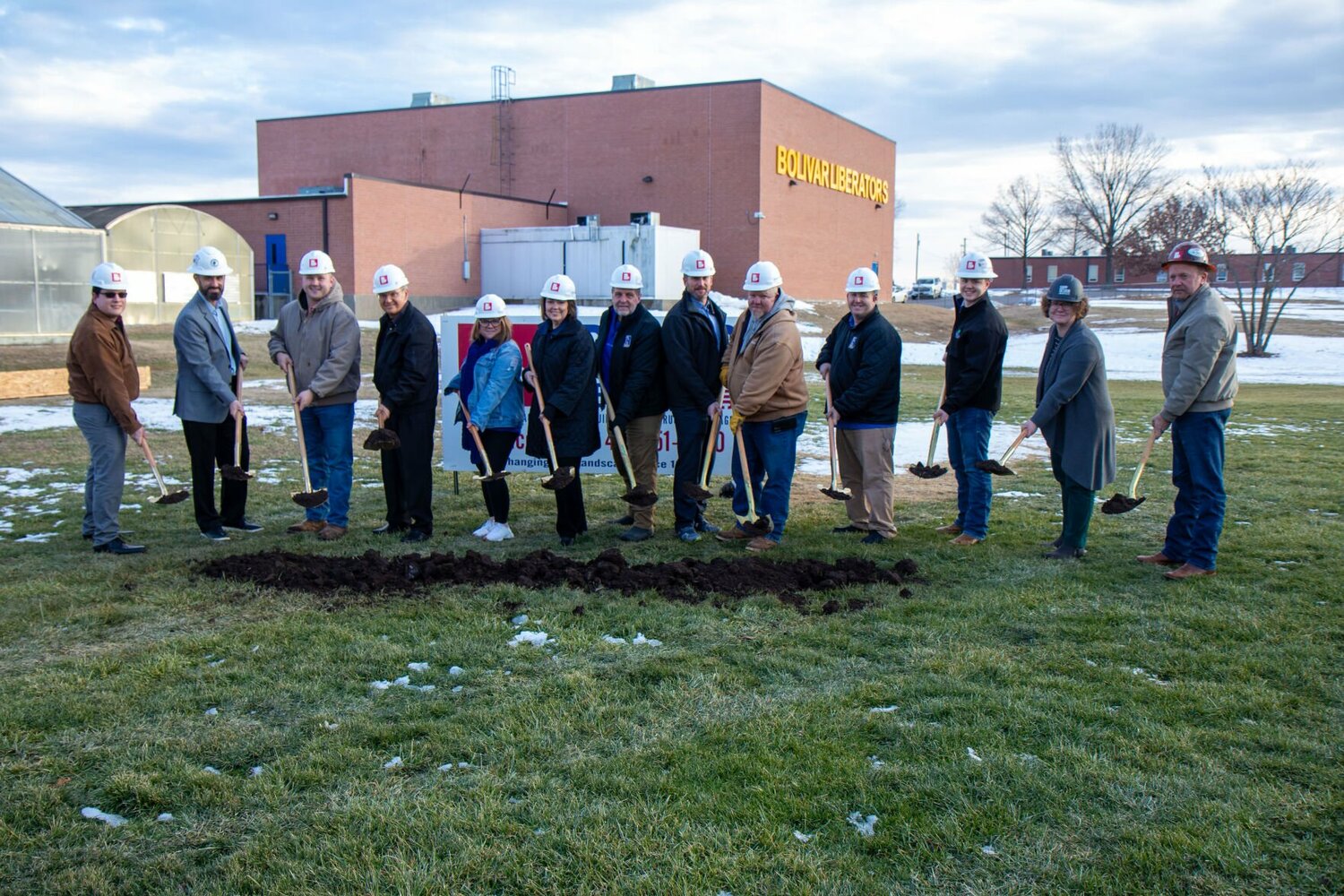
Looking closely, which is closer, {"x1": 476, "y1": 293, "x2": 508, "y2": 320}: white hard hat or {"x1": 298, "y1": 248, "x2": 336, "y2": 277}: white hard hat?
{"x1": 476, "y1": 293, "x2": 508, "y2": 320}: white hard hat

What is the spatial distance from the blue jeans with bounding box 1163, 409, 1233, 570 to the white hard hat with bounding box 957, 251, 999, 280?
1914mm

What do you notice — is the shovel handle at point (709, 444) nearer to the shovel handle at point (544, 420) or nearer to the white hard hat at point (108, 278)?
the shovel handle at point (544, 420)

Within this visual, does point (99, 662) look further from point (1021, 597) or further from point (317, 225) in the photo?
point (317, 225)

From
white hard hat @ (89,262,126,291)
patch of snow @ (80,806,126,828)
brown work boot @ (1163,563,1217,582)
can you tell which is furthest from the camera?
white hard hat @ (89,262,126,291)

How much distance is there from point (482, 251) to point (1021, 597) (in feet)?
128

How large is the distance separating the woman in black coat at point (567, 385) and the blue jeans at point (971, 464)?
9.57 ft

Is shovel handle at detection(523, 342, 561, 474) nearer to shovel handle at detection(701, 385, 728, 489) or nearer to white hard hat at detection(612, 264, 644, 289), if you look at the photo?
white hard hat at detection(612, 264, 644, 289)

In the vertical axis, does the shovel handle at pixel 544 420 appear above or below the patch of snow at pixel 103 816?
above

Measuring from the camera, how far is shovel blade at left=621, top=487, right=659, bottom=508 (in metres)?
8.19

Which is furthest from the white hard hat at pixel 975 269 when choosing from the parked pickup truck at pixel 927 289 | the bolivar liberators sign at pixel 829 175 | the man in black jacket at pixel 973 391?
the parked pickup truck at pixel 927 289

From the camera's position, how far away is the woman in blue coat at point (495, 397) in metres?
8.23

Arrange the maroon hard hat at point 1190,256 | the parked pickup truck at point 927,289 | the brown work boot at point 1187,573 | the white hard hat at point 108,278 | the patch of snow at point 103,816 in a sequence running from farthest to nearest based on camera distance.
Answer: the parked pickup truck at point 927,289, the white hard hat at point 108,278, the maroon hard hat at point 1190,256, the brown work boot at point 1187,573, the patch of snow at point 103,816

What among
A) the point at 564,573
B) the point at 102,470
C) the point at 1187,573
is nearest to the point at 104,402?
the point at 102,470

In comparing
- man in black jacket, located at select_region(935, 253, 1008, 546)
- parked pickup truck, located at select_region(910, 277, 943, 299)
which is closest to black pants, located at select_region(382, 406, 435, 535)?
man in black jacket, located at select_region(935, 253, 1008, 546)
